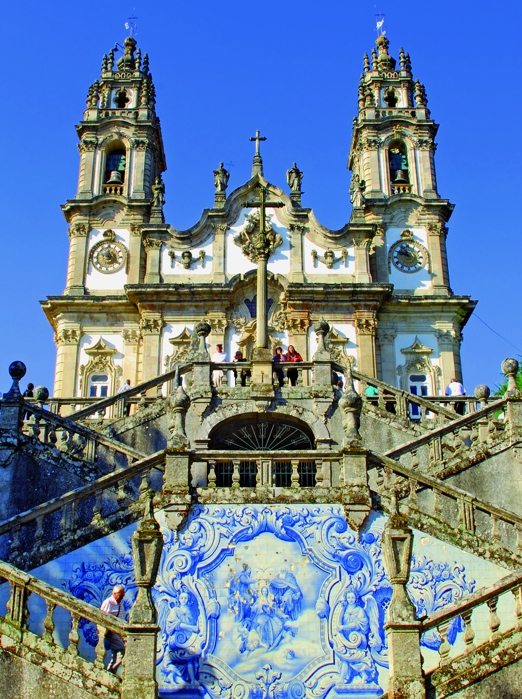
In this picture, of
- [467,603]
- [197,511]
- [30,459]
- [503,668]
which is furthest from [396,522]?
[30,459]

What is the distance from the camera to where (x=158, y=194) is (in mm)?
33406

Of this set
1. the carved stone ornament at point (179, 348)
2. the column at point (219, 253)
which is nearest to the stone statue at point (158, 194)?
the column at point (219, 253)

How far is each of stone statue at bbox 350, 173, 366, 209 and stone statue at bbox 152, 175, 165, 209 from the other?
702 cm

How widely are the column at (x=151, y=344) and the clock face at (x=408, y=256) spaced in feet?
29.7

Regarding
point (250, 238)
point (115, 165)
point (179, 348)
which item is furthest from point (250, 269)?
point (115, 165)

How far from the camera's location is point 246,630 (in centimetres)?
1270

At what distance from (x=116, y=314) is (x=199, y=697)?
69.4 ft

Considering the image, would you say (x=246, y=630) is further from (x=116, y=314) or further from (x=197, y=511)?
(x=116, y=314)

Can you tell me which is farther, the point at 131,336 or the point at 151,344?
the point at 131,336

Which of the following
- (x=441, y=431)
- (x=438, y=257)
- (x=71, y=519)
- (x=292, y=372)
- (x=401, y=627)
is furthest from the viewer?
(x=438, y=257)

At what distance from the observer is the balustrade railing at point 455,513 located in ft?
45.0

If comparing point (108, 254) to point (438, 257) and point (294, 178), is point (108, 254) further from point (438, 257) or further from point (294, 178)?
point (438, 257)

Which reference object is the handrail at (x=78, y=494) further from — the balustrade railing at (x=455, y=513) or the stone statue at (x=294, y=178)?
the stone statue at (x=294, y=178)

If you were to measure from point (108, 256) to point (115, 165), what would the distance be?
4.65 meters
